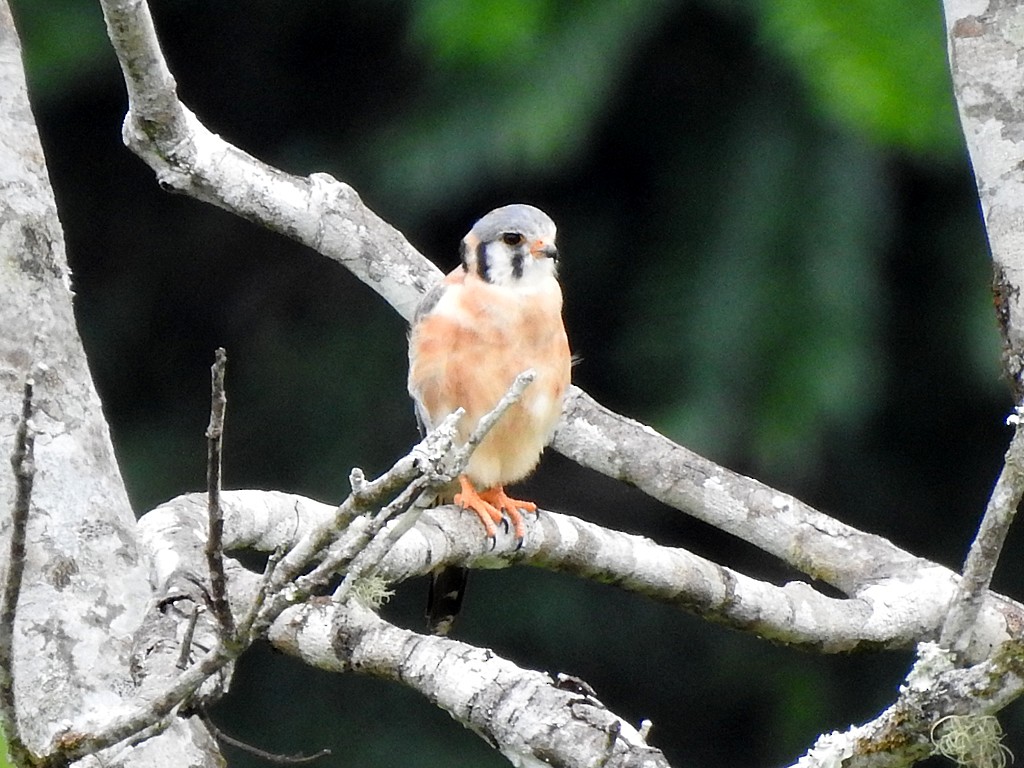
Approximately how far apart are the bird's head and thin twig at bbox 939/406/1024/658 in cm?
164

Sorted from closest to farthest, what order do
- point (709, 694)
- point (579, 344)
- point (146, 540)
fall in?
point (146, 540) < point (579, 344) < point (709, 694)

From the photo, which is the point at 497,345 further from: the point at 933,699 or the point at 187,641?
the point at 933,699

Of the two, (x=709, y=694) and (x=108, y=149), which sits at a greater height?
(x=108, y=149)

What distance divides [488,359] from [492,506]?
1.20 feet

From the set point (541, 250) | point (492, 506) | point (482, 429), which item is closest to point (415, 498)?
point (482, 429)

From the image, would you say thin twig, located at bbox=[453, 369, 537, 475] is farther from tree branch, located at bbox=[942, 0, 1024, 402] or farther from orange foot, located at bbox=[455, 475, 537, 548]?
orange foot, located at bbox=[455, 475, 537, 548]

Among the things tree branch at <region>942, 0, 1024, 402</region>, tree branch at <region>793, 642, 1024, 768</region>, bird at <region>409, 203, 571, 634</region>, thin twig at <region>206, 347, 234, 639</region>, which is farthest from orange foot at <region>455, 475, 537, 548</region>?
thin twig at <region>206, 347, 234, 639</region>

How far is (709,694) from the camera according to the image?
5617mm

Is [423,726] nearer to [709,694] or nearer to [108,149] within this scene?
[709,694]

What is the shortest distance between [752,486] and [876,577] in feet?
A: 0.93

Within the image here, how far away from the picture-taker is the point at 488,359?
3.13 meters

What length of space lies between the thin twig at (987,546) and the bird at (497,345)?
4.76 feet

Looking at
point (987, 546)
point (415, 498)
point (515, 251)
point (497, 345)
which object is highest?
point (515, 251)

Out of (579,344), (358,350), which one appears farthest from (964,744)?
(358,350)
